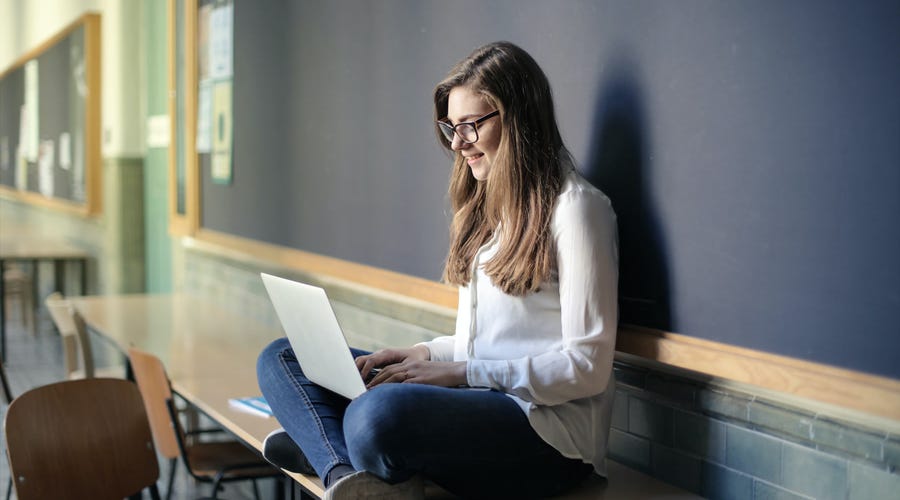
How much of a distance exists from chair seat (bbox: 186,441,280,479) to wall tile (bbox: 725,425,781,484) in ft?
4.77

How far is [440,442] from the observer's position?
169cm

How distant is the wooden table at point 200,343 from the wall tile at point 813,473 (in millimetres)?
899

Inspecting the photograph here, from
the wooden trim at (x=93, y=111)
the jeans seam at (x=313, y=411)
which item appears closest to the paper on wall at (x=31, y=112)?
the wooden trim at (x=93, y=111)

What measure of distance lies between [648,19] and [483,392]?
0.85 meters

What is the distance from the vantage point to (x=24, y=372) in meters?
6.16

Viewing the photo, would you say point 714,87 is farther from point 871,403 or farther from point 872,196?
point 871,403

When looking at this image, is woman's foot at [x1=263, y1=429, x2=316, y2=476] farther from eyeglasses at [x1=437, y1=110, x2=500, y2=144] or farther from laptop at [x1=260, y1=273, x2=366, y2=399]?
eyeglasses at [x1=437, y1=110, x2=500, y2=144]

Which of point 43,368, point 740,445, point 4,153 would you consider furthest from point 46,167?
point 740,445

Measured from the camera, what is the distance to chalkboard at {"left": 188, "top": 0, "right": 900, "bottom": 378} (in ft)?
4.98

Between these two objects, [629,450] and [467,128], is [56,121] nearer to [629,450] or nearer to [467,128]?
[467,128]

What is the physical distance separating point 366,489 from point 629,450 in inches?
26.7

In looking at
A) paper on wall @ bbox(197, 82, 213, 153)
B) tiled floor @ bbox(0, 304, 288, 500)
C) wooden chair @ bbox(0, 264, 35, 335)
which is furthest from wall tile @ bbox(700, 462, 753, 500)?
wooden chair @ bbox(0, 264, 35, 335)

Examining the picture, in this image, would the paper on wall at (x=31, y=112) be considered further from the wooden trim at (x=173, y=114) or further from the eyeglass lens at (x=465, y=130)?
the eyeglass lens at (x=465, y=130)

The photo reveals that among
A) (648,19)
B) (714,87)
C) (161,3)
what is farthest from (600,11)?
(161,3)
